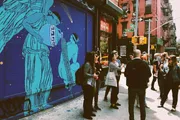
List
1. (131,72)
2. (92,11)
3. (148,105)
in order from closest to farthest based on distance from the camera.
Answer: (131,72) → (148,105) → (92,11)

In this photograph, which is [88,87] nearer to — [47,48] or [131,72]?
[131,72]

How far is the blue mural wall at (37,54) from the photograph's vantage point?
14.6 ft

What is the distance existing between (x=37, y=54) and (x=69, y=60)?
71.1 inches

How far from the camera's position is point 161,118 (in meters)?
5.72

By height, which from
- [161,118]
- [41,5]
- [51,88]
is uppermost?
[41,5]

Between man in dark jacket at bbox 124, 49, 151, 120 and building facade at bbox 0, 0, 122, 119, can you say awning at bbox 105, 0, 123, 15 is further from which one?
man in dark jacket at bbox 124, 49, 151, 120

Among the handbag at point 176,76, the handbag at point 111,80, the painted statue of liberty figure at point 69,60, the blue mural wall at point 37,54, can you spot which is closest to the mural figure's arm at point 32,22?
the blue mural wall at point 37,54

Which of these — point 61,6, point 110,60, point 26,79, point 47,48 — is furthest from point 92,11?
point 26,79

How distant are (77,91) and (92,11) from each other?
3663 mm

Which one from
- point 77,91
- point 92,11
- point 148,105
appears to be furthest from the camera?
point 92,11

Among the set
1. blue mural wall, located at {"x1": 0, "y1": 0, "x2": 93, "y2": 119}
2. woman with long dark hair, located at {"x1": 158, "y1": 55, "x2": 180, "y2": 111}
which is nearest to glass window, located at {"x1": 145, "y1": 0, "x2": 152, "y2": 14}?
blue mural wall, located at {"x1": 0, "y1": 0, "x2": 93, "y2": 119}

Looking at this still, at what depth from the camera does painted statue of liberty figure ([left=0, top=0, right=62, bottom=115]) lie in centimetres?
451

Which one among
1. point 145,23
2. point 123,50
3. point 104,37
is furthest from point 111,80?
point 123,50

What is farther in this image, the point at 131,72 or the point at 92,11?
the point at 92,11
